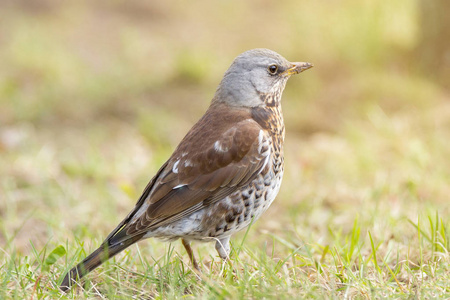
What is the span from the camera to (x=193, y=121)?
7.27 meters

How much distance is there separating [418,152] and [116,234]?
121 inches

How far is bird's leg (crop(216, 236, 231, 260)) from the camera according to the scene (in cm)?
355

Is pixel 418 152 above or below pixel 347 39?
below

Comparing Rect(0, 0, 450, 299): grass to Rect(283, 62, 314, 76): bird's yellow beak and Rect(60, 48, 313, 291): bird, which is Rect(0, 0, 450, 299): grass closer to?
Rect(60, 48, 313, 291): bird

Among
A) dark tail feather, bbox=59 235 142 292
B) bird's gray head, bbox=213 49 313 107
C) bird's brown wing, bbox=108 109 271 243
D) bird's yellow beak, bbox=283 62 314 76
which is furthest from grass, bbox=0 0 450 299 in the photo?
bird's yellow beak, bbox=283 62 314 76

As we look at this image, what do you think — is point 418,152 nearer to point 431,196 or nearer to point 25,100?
point 431,196

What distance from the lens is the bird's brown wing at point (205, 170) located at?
3.53 m

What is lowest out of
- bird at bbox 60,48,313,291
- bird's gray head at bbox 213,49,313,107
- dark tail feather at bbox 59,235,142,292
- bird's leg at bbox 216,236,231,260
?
bird's leg at bbox 216,236,231,260

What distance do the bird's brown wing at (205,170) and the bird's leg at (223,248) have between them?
23 centimetres

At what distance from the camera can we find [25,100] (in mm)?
7438

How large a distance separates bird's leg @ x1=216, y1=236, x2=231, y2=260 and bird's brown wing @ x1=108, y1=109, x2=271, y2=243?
0.75 feet

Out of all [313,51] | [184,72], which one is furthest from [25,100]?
[313,51]

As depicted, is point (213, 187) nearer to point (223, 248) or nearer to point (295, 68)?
point (223, 248)

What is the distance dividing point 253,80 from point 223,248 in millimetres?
1006
